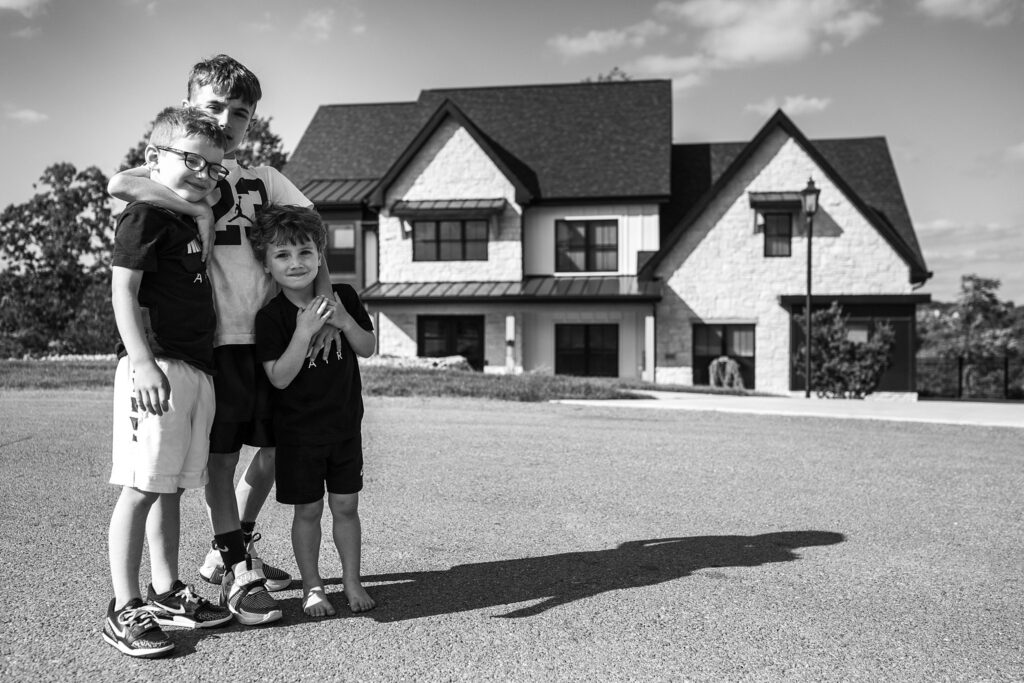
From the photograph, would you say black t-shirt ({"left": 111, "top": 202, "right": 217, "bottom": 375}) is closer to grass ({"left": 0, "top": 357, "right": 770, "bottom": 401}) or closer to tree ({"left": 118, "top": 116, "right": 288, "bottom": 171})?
grass ({"left": 0, "top": 357, "right": 770, "bottom": 401})

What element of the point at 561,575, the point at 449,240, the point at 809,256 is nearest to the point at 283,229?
the point at 561,575

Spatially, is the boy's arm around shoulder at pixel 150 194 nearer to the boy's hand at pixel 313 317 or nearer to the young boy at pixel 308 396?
the young boy at pixel 308 396

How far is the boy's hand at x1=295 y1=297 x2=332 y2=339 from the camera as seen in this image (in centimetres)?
355

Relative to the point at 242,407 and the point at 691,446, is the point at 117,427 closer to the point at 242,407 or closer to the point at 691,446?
the point at 242,407

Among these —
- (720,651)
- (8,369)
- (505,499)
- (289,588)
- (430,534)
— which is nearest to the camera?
(720,651)

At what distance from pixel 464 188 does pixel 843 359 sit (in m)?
12.1

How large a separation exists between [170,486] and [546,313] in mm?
22892

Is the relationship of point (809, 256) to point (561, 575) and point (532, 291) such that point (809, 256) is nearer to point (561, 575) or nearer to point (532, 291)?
point (532, 291)

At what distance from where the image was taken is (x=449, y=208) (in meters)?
25.5

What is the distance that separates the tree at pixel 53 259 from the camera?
91.6ft

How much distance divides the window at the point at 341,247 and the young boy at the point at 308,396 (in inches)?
968

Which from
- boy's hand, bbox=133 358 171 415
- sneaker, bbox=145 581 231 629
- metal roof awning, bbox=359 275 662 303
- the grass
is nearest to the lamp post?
metal roof awning, bbox=359 275 662 303

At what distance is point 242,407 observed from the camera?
12.0 feet

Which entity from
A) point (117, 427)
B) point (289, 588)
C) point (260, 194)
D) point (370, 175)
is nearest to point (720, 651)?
point (289, 588)
